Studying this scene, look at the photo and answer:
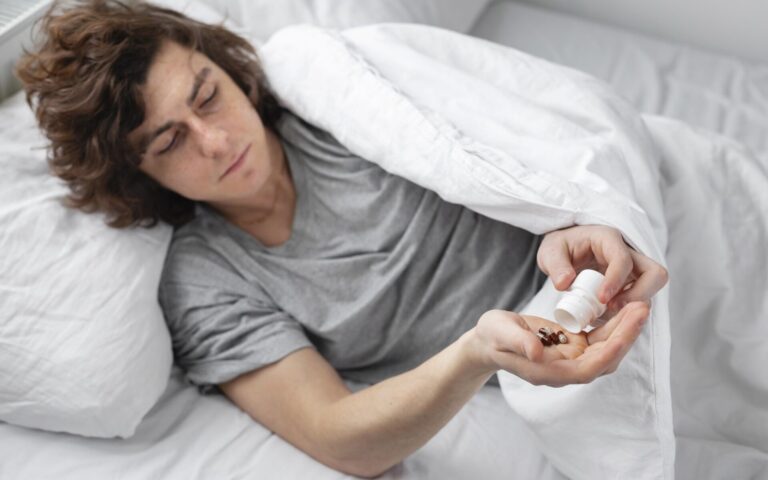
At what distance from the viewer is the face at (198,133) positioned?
1.12 meters

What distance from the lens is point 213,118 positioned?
114 centimetres

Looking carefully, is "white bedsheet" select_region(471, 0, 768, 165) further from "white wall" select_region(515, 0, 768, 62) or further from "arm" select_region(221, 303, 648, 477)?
"arm" select_region(221, 303, 648, 477)

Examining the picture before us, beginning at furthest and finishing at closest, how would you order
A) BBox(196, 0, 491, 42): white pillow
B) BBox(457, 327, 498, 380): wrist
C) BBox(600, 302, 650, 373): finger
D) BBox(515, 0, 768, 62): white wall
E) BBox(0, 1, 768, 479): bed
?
BBox(515, 0, 768, 62): white wall < BBox(196, 0, 491, 42): white pillow < BBox(0, 1, 768, 479): bed < BBox(457, 327, 498, 380): wrist < BBox(600, 302, 650, 373): finger

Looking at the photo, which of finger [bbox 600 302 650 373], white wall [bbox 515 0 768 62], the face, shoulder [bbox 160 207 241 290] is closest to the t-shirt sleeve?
shoulder [bbox 160 207 241 290]

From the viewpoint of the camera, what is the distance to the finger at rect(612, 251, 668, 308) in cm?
85

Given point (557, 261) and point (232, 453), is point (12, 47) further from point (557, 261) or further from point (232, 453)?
point (557, 261)

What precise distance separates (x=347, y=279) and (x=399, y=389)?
0.24m

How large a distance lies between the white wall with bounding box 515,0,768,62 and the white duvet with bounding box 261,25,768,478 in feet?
1.83

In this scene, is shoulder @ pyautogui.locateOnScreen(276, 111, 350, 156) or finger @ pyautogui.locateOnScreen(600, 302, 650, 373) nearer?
finger @ pyautogui.locateOnScreen(600, 302, 650, 373)

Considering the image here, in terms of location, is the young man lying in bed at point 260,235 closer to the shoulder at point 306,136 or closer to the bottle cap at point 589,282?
the shoulder at point 306,136

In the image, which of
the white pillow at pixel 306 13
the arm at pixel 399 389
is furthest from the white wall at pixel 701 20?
the arm at pixel 399 389

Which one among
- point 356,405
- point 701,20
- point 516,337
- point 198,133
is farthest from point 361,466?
point 701,20

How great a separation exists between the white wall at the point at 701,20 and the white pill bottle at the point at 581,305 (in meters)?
1.10

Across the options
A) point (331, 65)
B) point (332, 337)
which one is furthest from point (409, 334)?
point (331, 65)
